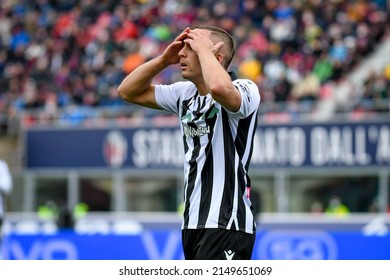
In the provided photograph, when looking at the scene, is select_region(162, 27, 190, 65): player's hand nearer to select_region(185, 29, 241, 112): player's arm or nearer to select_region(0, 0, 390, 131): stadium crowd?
select_region(185, 29, 241, 112): player's arm

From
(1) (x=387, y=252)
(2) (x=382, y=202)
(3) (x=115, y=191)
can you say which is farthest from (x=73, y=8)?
(1) (x=387, y=252)

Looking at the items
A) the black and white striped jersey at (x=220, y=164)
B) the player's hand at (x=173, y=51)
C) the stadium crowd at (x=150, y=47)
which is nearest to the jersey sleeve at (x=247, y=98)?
the black and white striped jersey at (x=220, y=164)

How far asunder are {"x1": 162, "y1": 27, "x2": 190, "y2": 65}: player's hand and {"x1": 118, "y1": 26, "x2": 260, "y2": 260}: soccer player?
3.3 inches

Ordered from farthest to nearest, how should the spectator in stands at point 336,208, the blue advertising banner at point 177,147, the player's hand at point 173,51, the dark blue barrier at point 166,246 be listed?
the blue advertising banner at point 177,147, the spectator in stands at point 336,208, the dark blue barrier at point 166,246, the player's hand at point 173,51

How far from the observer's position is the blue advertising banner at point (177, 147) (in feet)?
68.9

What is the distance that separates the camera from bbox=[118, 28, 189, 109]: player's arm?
5.89 meters

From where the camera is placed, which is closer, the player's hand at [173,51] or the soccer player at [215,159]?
the soccer player at [215,159]

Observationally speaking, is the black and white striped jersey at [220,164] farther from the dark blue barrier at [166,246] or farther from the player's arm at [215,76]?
the dark blue barrier at [166,246]

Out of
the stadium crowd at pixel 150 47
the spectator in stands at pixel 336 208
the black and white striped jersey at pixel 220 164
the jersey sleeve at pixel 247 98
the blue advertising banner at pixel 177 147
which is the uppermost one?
the stadium crowd at pixel 150 47

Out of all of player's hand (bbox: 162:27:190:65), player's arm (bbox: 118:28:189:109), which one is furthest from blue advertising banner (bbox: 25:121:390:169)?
player's hand (bbox: 162:27:190:65)

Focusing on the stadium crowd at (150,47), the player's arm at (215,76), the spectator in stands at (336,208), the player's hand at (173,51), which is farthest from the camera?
the stadium crowd at (150,47)

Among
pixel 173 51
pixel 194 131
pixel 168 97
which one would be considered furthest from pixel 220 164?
pixel 173 51

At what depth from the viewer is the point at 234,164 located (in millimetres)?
5527
